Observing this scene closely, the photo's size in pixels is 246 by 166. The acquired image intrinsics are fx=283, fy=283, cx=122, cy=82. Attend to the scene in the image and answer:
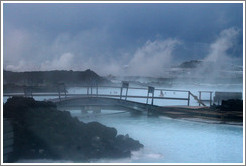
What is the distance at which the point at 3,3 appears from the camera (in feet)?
13.5

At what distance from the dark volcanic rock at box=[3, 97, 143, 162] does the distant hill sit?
429 mm

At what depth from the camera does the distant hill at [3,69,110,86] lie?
4480 millimetres

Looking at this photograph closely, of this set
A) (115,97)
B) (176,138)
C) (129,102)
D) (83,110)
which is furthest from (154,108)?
(83,110)

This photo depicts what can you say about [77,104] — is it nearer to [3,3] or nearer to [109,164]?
[109,164]

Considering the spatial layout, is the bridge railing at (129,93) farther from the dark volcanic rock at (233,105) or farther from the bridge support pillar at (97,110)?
the dark volcanic rock at (233,105)

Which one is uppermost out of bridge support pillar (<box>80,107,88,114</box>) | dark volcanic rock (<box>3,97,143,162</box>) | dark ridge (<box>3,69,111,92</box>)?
dark ridge (<box>3,69,111,92</box>)

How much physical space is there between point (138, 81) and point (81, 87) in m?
0.95

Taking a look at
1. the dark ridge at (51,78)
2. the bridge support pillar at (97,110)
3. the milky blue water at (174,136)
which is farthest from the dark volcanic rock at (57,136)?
the dark ridge at (51,78)

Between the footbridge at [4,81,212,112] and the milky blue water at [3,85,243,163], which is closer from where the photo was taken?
the milky blue water at [3,85,243,163]

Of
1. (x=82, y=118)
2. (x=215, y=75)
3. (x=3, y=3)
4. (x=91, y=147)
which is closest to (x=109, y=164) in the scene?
(x=91, y=147)

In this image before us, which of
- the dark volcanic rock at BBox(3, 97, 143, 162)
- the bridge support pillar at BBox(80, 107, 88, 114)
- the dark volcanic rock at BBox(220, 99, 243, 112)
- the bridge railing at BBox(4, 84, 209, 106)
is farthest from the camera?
the bridge railing at BBox(4, 84, 209, 106)

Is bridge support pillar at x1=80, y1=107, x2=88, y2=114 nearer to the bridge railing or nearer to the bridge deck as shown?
the bridge deck

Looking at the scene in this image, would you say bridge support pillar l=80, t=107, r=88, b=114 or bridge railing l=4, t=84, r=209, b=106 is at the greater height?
bridge railing l=4, t=84, r=209, b=106

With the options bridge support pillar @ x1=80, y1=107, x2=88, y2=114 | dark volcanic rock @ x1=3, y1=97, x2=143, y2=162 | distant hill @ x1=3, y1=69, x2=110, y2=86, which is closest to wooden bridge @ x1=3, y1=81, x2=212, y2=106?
distant hill @ x1=3, y1=69, x2=110, y2=86
